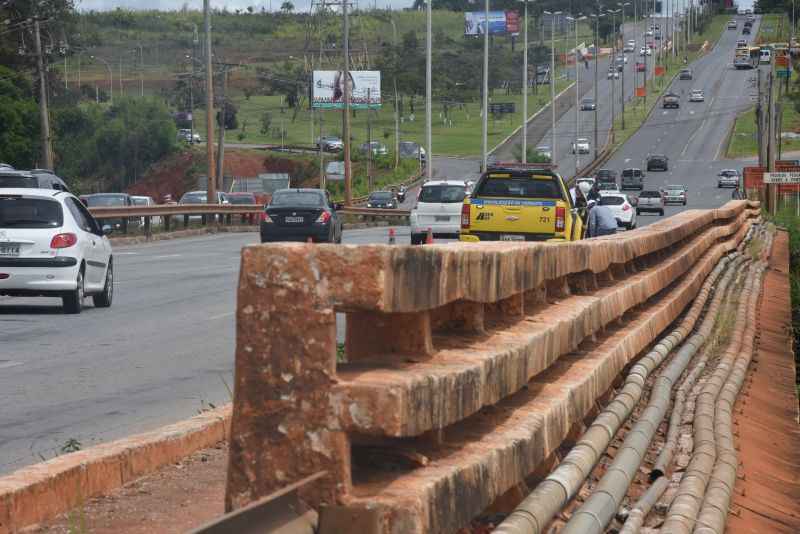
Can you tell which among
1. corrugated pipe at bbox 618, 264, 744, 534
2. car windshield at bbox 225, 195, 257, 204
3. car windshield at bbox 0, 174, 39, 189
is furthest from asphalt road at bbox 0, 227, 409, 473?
car windshield at bbox 225, 195, 257, 204

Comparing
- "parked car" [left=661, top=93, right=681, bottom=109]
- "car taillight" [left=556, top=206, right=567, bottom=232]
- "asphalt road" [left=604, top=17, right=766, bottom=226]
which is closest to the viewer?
"car taillight" [left=556, top=206, right=567, bottom=232]

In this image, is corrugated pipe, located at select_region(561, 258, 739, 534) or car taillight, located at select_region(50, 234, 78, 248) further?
car taillight, located at select_region(50, 234, 78, 248)

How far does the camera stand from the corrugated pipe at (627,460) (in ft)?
19.5

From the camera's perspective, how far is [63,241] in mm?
21016

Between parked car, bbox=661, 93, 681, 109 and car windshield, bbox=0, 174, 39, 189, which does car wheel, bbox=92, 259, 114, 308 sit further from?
parked car, bbox=661, 93, 681, 109

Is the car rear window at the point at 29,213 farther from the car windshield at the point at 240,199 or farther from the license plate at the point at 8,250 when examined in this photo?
the car windshield at the point at 240,199

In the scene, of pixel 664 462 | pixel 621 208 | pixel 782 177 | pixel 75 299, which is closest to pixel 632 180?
pixel 782 177

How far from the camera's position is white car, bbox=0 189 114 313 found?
67.7 feet

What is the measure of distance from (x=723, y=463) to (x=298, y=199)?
30704 mm

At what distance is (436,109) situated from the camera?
186875 millimetres

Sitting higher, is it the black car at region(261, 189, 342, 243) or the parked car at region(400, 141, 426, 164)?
the black car at region(261, 189, 342, 243)

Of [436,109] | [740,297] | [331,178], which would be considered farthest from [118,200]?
[436,109]

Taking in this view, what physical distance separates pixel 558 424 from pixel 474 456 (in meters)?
1.44

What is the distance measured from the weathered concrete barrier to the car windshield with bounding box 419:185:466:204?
31536mm
